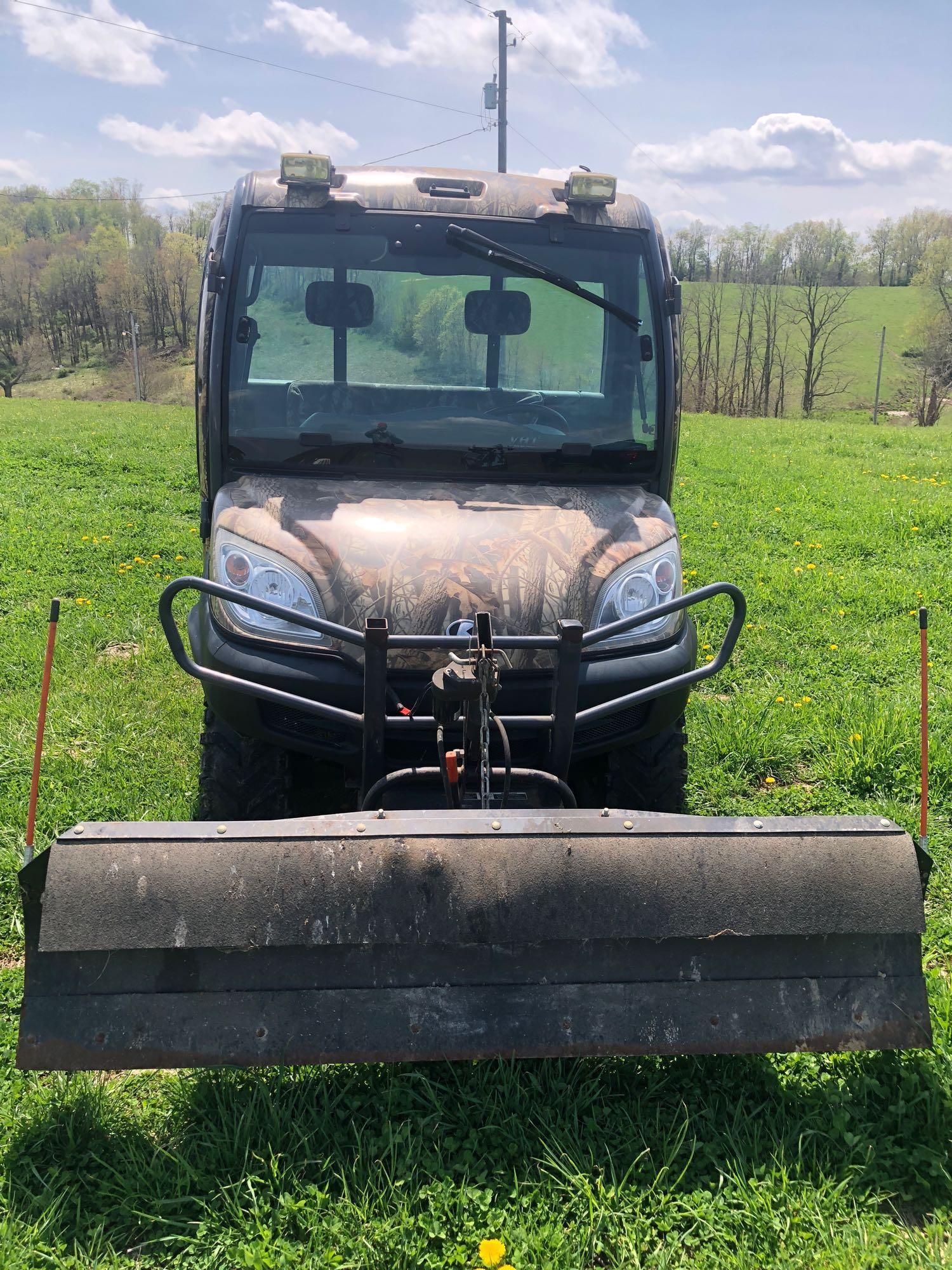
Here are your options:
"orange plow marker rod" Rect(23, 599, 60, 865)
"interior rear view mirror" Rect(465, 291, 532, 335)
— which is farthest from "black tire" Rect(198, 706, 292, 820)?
"interior rear view mirror" Rect(465, 291, 532, 335)

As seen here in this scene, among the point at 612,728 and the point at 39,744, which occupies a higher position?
the point at 39,744

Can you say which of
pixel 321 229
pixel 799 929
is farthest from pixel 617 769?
pixel 321 229

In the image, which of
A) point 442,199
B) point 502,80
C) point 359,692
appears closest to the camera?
point 359,692

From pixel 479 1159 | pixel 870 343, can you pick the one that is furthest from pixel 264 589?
pixel 870 343

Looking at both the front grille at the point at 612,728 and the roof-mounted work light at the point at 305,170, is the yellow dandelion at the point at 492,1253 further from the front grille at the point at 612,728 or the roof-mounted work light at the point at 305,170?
the roof-mounted work light at the point at 305,170

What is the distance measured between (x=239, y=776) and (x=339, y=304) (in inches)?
71.2

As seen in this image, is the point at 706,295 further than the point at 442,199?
Yes

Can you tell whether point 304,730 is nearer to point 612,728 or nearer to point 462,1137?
point 612,728

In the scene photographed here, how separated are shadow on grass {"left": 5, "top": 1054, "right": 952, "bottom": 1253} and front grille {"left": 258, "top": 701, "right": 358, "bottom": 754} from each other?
3.03 feet

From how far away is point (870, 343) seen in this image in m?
58.2

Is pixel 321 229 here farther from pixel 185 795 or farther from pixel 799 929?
pixel 799 929

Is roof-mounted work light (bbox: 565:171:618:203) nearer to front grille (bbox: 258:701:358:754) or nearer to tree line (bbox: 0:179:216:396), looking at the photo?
front grille (bbox: 258:701:358:754)

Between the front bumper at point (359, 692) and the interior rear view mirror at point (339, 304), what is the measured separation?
4.33ft

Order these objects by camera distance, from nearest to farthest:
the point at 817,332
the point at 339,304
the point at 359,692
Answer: the point at 359,692
the point at 339,304
the point at 817,332
